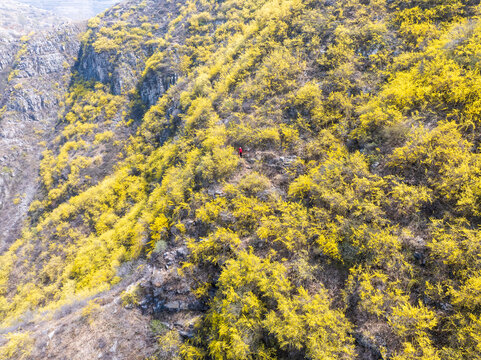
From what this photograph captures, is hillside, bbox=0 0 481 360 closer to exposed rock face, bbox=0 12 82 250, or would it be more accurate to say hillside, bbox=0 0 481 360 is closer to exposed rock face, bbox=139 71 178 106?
exposed rock face, bbox=139 71 178 106

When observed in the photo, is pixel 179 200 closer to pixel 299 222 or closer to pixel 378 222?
pixel 299 222

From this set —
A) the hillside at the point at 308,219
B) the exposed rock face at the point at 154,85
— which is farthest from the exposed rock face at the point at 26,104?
the exposed rock face at the point at 154,85

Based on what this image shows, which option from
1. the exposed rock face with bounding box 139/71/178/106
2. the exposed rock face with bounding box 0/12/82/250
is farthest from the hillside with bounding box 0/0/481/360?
the exposed rock face with bounding box 0/12/82/250

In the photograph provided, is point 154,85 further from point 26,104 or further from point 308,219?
point 308,219

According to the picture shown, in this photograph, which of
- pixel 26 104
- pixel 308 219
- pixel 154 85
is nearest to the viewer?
pixel 308 219

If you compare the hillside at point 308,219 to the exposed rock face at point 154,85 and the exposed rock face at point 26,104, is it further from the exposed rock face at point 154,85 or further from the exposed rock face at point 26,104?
the exposed rock face at point 26,104

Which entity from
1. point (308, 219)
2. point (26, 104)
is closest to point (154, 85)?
point (26, 104)
